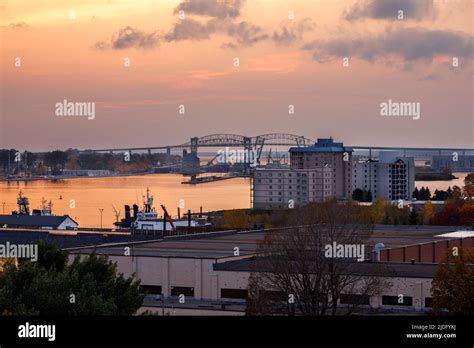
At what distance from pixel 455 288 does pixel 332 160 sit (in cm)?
2088

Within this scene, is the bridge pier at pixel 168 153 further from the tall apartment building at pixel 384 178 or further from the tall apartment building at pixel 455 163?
the tall apartment building at pixel 384 178

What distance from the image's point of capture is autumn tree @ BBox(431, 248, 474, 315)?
461 centimetres

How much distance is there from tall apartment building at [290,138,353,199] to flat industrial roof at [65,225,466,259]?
45.7 ft

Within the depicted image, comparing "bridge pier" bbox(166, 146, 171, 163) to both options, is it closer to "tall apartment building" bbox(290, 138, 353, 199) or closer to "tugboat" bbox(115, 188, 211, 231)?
"tall apartment building" bbox(290, 138, 353, 199)

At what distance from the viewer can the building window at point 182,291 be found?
655cm

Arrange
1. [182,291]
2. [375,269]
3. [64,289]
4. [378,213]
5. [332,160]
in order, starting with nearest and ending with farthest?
[64,289], [375,269], [182,291], [378,213], [332,160]

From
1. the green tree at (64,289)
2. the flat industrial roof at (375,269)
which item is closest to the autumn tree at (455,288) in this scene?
the flat industrial roof at (375,269)

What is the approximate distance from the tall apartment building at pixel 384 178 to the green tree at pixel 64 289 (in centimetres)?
2085

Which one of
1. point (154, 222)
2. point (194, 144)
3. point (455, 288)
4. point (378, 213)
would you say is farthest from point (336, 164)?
point (455, 288)

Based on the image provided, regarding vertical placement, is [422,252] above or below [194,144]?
below

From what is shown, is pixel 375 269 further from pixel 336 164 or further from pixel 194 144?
pixel 194 144

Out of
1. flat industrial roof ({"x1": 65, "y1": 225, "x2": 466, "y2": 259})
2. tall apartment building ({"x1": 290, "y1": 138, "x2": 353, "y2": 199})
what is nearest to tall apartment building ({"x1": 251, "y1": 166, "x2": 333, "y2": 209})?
tall apartment building ({"x1": 290, "y1": 138, "x2": 353, "y2": 199})

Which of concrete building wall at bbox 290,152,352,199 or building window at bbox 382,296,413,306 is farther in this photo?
concrete building wall at bbox 290,152,352,199

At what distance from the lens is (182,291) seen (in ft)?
21.5
